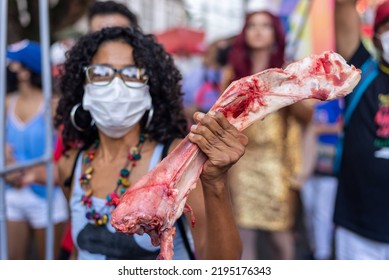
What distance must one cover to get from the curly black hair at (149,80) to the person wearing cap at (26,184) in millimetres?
1901

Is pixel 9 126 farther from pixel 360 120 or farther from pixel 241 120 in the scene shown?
pixel 241 120

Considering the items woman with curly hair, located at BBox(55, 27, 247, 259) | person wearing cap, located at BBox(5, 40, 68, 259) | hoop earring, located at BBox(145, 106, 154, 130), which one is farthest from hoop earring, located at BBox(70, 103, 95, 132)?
person wearing cap, located at BBox(5, 40, 68, 259)

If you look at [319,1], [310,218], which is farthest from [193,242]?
[310,218]

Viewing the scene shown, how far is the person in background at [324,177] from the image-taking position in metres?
5.68

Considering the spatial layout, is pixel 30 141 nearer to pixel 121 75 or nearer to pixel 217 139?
pixel 121 75

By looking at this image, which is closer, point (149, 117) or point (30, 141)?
point (149, 117)

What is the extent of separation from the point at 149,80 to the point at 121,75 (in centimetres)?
12

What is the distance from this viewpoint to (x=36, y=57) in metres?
4.72

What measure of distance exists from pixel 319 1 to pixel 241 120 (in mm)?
4151

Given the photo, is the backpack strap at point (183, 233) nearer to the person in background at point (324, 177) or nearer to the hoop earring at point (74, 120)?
the hoop earring at point (74, 120)

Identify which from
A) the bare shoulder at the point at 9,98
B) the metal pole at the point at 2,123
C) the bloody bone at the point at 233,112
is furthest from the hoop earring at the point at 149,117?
the bare shoulder at the point at 9,98

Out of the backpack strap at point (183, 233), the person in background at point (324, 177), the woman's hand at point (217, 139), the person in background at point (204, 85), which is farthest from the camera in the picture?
the person in background at point (204, 85)

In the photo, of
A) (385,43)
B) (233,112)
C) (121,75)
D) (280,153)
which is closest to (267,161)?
(280,153)

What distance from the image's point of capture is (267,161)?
4.58m
